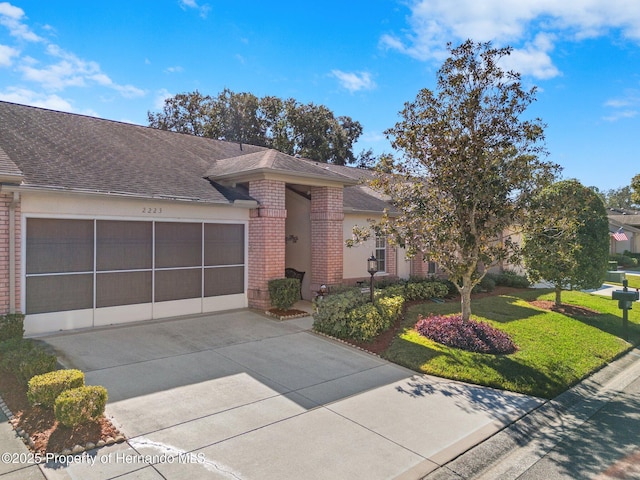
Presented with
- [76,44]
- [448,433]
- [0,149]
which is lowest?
[448,433]

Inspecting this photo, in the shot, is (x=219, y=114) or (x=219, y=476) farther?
(x=219, y=114)

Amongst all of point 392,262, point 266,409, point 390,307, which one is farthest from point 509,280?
point 266,409

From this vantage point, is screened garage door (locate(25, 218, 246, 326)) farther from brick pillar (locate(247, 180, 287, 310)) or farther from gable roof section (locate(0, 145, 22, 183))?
gable roof section (locate(0, 145, 22, 183))

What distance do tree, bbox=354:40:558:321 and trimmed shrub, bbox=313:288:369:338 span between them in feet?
6.17

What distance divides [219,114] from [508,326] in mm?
29920

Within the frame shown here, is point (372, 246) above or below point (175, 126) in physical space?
below

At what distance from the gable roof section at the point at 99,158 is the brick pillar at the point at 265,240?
A: 0.71 m

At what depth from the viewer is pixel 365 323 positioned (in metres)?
8.77

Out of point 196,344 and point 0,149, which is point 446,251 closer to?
point 196,344

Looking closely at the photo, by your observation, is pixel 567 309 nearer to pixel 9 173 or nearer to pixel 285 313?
pixel 285 313

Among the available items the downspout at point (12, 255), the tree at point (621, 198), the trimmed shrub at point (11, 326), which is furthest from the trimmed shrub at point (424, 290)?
the tree at point (621, 198)

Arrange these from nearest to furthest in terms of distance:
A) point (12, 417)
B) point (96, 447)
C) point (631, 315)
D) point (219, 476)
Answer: point (219, 476)
point (96, 447)
point (12, 417)
point (631, 315)

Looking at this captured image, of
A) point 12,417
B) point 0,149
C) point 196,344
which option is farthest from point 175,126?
point 12,417

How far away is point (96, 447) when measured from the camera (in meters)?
4.25
